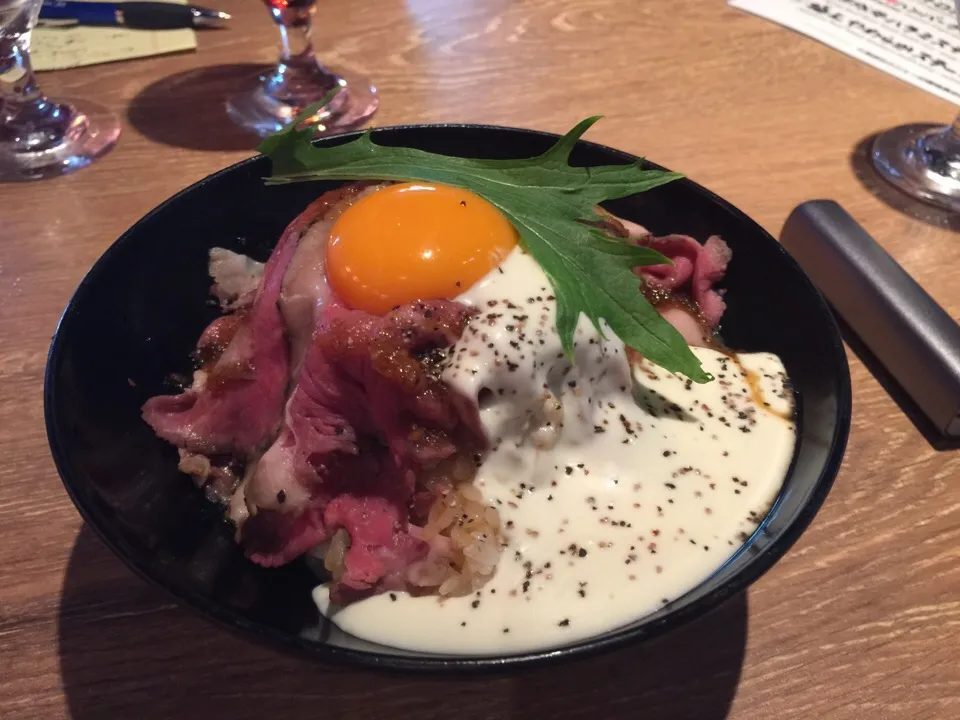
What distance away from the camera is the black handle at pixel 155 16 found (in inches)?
120

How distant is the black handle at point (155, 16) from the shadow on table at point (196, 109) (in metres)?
0.31

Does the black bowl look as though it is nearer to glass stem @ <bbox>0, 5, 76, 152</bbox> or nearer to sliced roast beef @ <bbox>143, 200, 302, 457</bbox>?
sliced roast beef @ <bbox>143, 200, 302, 457</bbox>

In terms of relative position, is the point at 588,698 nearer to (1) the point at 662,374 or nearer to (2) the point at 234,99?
(1) the point at 662,374

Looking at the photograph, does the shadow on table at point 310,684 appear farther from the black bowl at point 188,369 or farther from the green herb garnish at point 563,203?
the green herb garnish at point 563,203

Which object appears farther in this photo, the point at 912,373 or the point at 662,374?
the point at 912,373

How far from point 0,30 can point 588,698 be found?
2.53 m

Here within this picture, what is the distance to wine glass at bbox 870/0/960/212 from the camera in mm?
2508

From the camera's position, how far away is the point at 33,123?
103 inches

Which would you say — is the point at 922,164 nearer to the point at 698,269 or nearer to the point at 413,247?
the point at 698,269

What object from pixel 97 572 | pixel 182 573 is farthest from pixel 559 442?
pixel 97 572

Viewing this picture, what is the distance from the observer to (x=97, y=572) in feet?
4.71

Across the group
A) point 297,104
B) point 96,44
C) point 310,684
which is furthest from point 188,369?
point 96,44

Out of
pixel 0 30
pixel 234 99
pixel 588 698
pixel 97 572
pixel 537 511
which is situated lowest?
pixel 588 698

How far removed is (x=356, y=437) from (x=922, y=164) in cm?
229
